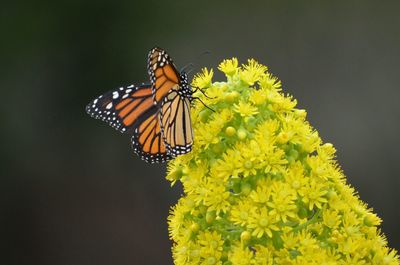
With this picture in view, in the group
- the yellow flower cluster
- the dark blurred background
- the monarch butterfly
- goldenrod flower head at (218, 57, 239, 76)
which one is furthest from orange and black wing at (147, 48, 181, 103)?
the dark blurred background

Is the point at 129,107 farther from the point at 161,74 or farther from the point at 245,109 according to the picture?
the point at 245,109

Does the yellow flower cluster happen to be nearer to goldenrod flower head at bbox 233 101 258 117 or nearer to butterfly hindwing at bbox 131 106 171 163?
goldenrod flower head at bbox 233 101 258 117

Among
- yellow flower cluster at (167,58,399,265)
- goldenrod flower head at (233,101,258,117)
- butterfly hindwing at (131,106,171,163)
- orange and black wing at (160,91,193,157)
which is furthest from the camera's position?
butterfly hindwing at (131,106,171,163)

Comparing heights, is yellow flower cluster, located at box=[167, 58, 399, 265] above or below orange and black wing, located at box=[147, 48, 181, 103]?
below

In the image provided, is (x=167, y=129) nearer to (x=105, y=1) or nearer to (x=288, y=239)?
(x=288, y=239)

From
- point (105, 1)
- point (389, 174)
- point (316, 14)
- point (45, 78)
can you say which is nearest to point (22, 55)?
point (45, 78)

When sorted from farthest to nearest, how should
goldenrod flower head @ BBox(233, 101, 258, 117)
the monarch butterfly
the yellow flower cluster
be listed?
the monarch butterfly → goldenrod flower head @ BBox(233, 101, 258, 117) → the yellow flower cluster

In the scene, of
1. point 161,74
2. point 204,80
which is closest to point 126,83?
point 161,74

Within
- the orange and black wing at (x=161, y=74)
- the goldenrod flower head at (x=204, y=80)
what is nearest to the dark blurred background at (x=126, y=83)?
the orange and black wing at (x=161, y=74)

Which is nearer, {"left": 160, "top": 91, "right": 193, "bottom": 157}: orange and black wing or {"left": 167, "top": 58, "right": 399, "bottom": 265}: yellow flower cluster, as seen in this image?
{"left": 167, "top": 58, "right": 399, "bottom": 265}: yellow flower cluster
